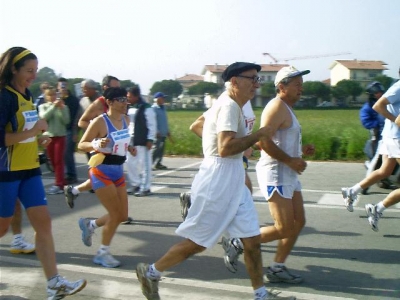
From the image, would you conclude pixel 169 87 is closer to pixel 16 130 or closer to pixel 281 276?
pixel 281 276

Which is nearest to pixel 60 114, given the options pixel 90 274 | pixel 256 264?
pixel 90 274

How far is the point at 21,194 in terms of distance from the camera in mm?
4328

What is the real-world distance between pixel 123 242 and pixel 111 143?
1.47m

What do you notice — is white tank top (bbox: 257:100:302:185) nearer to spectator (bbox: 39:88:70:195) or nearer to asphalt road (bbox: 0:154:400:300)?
asphalt road (bbox: 0:154:400:300)

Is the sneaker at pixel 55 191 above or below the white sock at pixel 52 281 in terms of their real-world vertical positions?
below

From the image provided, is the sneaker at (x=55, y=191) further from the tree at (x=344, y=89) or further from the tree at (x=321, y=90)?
the tree at (x=321, y=90)

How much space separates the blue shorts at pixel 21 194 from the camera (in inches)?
167

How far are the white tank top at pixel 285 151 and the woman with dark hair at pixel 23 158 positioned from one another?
1839 mm

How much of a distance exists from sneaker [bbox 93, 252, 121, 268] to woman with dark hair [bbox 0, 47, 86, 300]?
1.03m

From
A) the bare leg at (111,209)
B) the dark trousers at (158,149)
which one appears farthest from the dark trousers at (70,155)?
the bare leg at (111,209)

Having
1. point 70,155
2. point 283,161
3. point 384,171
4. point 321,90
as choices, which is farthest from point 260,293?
point 321,90

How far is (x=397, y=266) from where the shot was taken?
5.36 meters

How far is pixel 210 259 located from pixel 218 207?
5.83 ft

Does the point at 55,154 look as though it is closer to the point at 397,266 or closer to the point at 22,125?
the point at 22,125
